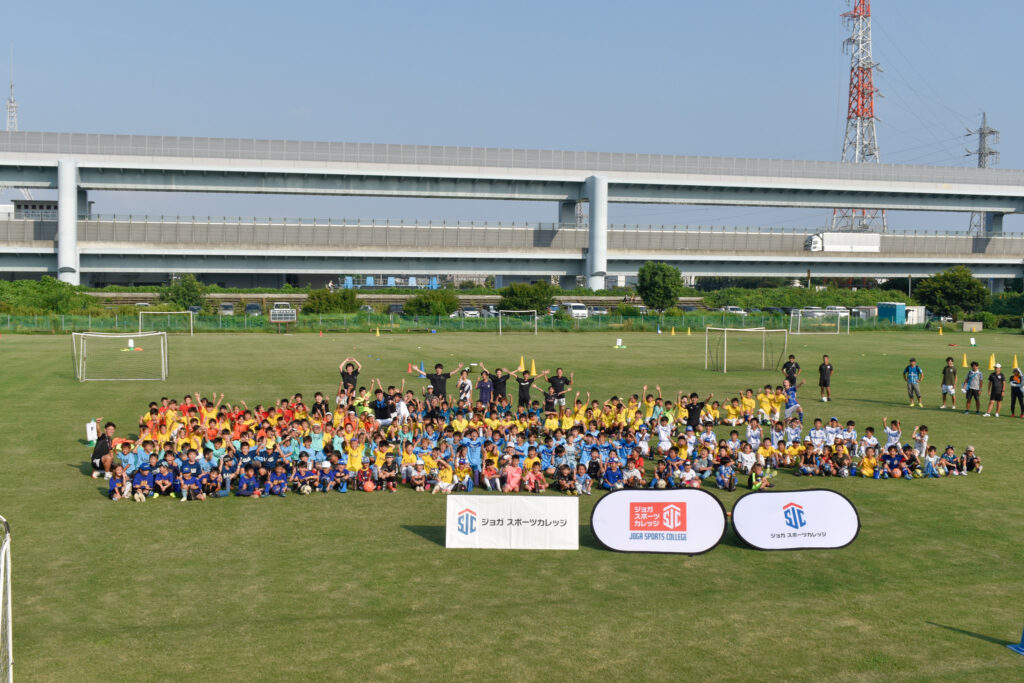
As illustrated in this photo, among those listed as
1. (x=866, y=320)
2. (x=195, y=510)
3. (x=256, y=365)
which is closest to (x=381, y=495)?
(x=195, y=510)

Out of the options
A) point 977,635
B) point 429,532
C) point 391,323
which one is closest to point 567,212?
point 391,323

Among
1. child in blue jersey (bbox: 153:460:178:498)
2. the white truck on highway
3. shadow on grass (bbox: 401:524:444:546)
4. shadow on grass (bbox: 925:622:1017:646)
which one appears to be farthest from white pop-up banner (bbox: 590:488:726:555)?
the white truck on highway

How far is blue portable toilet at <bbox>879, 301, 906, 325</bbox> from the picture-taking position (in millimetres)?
78250

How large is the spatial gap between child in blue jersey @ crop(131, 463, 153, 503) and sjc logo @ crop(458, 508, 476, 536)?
693cm

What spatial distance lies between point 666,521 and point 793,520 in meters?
2.08

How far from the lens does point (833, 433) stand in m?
20.2

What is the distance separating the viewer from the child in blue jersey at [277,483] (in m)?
16.9

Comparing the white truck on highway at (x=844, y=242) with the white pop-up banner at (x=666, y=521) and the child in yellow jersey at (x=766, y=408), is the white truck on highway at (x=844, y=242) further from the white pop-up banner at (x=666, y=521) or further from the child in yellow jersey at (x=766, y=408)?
the white pop-up banner at (x=666, y=521)

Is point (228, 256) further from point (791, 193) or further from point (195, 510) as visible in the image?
point (195, 510)

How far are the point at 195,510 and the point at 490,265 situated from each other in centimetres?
8275

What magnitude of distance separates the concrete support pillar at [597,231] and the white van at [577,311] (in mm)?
9331

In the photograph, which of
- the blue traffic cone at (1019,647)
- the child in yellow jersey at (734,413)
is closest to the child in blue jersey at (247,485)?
the blue traffic cone at (1019,647)

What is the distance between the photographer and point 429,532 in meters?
14.4

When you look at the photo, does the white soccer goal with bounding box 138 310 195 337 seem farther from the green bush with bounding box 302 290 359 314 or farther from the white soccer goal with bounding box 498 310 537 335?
the white soccer goal with bounding box 498 310 537 335
